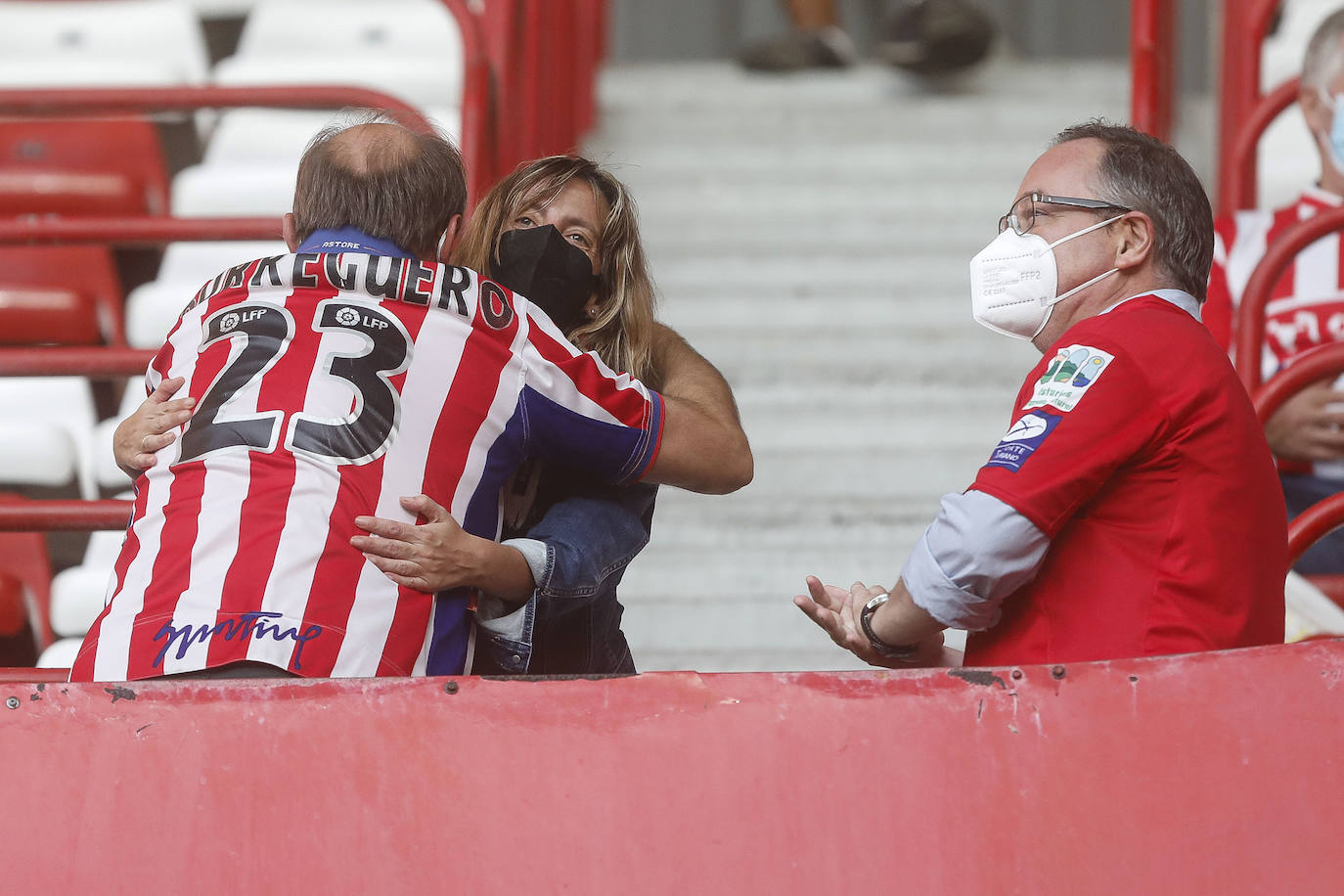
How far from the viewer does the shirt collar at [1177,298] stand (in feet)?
4.90

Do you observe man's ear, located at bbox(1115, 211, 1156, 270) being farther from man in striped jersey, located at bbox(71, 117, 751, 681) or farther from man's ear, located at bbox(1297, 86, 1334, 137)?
man's ear, located at bbox(1297, 86, 1334, 137)

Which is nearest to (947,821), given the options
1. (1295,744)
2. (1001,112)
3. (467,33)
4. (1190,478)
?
(1295,744)

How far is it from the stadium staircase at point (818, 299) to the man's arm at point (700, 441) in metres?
1.19

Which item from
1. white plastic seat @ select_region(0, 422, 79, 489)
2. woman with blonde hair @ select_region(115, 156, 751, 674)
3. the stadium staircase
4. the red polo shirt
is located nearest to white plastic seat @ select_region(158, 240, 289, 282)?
white plastic seat @ select_region(0, 422, 79, 489)

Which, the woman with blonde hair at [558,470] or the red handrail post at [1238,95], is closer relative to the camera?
the woman with blonde hair at [558,470]

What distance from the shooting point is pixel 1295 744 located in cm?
121

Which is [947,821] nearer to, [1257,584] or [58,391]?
[1257,584]

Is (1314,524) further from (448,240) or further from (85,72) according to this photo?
(85,72)

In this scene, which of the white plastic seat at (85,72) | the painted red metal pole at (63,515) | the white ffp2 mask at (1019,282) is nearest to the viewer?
the white ffp2 mask at (1019,282)

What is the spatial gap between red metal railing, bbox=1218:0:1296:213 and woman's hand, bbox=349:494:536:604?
7.13ft

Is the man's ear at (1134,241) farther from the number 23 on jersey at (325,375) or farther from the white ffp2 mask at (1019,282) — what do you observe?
the number 23 on jersey at (325,375)

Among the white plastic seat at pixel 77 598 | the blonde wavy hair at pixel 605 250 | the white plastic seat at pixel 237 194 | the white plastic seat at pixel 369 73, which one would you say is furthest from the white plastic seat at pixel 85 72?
the blonde wavy hair at pixel 605 250

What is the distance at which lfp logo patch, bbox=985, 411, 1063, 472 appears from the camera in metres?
1.35

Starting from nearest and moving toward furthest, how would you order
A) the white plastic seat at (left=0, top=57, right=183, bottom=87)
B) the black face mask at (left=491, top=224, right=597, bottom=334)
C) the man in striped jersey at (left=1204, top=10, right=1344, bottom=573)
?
the black face mask at (left=491, top=224, right=597, bottom=334) → the man in striped jersey at (left=1204, top=10, right=1344, bottom=573) → the white plastic seat at (left=0, top=57, right=183, bottom=87)
